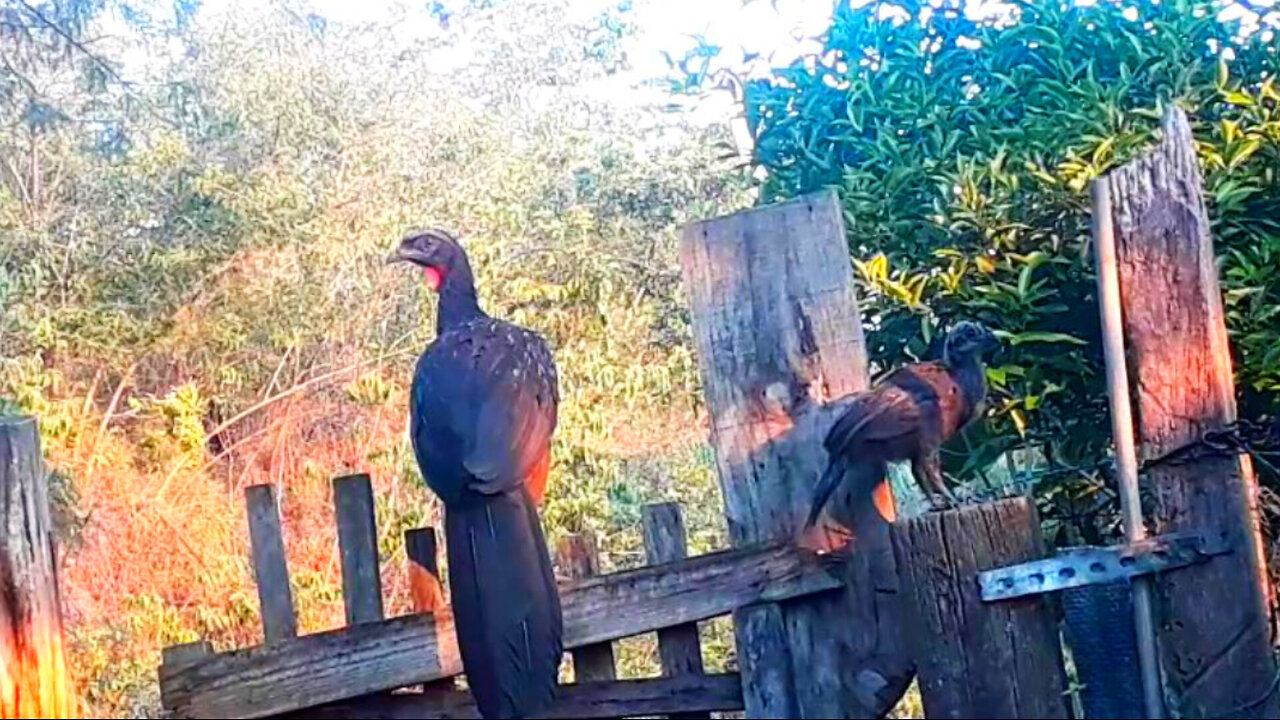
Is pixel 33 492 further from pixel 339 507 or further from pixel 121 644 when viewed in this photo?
pixel 121 644

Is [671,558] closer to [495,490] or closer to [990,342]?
[495,490]

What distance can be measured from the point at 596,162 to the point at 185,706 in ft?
29.4

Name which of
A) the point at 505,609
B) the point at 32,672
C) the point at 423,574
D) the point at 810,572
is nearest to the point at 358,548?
the point at 423,574

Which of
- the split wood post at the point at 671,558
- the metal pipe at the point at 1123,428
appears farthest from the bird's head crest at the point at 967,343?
the split wood post at the point at 671,558

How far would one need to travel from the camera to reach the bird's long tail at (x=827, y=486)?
276 cm

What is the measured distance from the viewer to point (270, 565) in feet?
8.32

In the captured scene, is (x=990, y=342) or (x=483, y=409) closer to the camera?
(x=483, y=409)

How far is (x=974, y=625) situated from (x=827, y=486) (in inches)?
22.5

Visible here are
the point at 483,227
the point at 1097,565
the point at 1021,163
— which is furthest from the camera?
the point at 483,227

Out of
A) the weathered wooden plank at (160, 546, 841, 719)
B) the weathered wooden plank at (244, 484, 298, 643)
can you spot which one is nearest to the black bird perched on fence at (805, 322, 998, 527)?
the weathered wooden plank at (160, 546, 841, 719)

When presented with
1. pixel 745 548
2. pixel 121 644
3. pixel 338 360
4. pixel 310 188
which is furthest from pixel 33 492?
pixel 310 188

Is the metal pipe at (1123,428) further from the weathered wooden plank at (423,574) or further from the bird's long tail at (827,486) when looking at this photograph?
the weathered wooden plank at (423,574)

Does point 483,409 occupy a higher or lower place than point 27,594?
higher

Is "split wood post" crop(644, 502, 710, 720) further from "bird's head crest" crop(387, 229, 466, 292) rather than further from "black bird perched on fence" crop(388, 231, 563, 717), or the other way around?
"bird's head crest" crop(387, 229, 466, 292)
